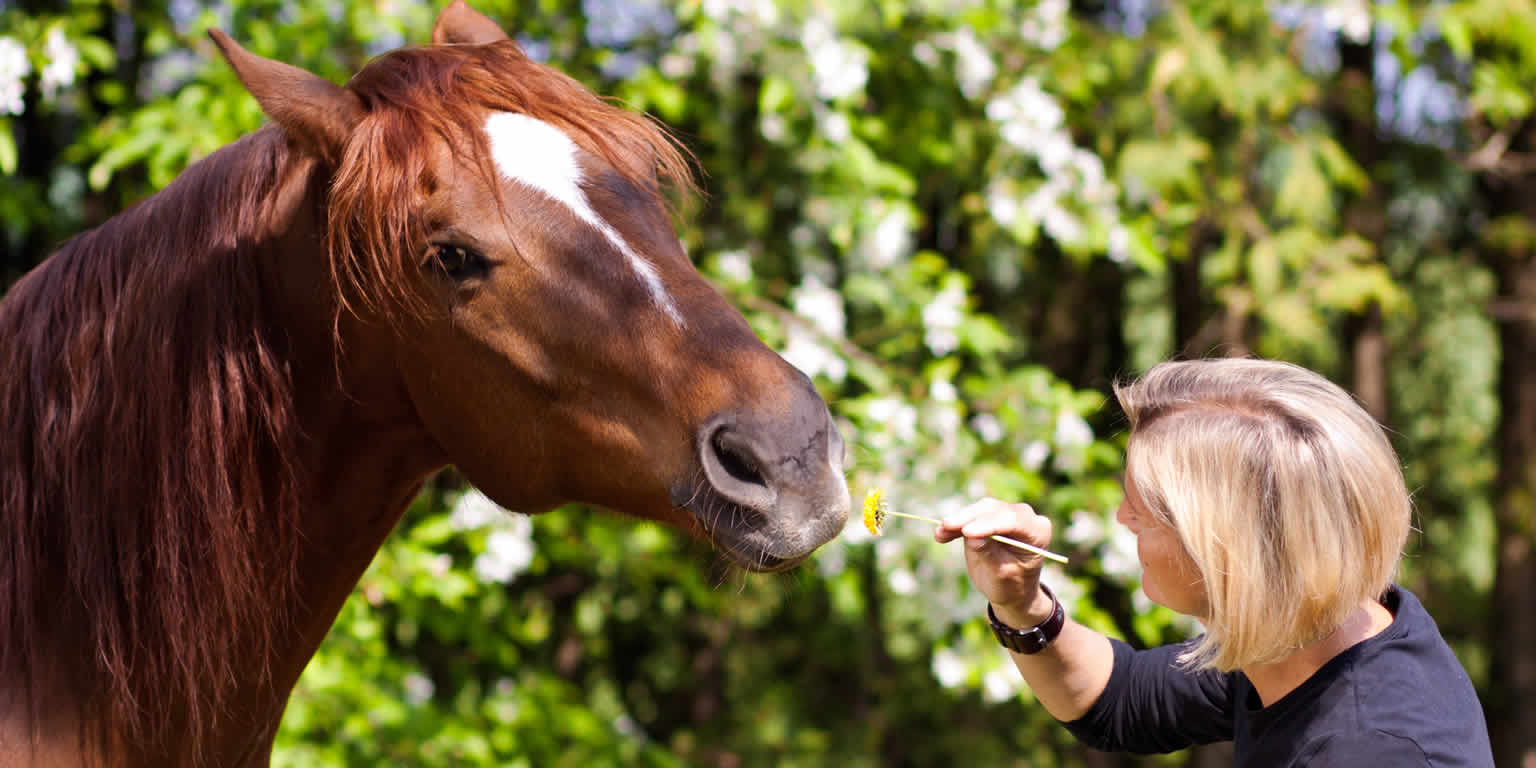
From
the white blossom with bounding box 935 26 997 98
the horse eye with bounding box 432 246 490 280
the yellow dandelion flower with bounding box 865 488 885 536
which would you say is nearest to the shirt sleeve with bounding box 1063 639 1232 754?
the yellow dandelion flower with bounding box 865 488 885 536

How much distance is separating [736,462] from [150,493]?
76 cm

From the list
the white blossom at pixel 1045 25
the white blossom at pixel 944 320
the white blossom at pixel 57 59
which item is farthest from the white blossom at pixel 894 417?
the white blossom at pixel 57 59

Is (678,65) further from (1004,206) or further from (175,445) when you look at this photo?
(175,445)

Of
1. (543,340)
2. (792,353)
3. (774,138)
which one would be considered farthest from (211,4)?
(543,340)

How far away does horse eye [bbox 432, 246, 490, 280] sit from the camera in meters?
1.60

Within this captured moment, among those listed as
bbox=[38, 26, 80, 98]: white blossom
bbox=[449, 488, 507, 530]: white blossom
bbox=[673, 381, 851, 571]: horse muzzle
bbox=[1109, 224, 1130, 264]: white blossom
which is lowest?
bbox=[449, 488, 507, 530]: white blossom

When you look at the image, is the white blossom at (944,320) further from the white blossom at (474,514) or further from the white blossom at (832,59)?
the white blossom at (474,514)

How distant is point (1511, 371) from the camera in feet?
21.6

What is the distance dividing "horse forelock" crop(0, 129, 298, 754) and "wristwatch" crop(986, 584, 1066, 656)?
1016mm

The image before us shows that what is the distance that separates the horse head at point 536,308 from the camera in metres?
1.54

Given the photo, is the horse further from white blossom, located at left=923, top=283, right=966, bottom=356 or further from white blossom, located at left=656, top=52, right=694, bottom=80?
white blossom, located at left=656, top=52, right=694, bottom=80

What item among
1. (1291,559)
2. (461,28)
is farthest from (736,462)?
(461,28)

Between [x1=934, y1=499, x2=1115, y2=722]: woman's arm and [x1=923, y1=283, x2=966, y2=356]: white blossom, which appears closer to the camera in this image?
[x1=934, y1=499, x2=1115, y2=722]: woman's arm

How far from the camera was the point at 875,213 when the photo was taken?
3480mm
